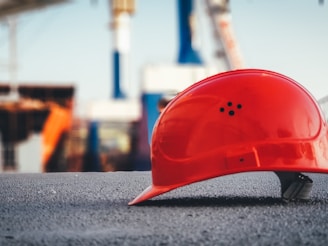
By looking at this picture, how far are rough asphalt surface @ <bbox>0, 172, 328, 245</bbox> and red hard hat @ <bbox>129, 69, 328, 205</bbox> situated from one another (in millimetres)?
122

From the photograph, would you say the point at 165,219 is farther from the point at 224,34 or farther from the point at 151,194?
the point at 224,34

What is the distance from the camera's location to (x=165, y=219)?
141 centimetres

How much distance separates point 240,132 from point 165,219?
0.48 meters

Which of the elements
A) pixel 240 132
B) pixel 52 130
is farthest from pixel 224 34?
pixel 240 132

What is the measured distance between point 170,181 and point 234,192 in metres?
0.55

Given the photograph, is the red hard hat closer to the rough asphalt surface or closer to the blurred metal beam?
the rough asphalt surface

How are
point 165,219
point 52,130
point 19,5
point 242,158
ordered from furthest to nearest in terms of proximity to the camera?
point 19,5 → point 52,130 → point 242,158 → point 165,219

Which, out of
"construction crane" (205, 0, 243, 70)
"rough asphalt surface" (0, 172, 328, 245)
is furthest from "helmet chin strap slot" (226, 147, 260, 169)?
"construction crane" (205, 0, 243, 70)

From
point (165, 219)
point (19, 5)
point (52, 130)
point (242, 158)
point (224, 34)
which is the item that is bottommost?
point (165, 219)

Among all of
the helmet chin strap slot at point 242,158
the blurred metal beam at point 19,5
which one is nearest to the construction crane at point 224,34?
the blurred metal beam at point 19,5

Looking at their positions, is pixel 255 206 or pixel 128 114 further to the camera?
pixel 128 114

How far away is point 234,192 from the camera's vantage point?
231cm

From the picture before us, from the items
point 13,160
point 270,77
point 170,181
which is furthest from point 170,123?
point 13,160

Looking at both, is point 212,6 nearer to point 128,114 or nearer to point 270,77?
point 128,114
